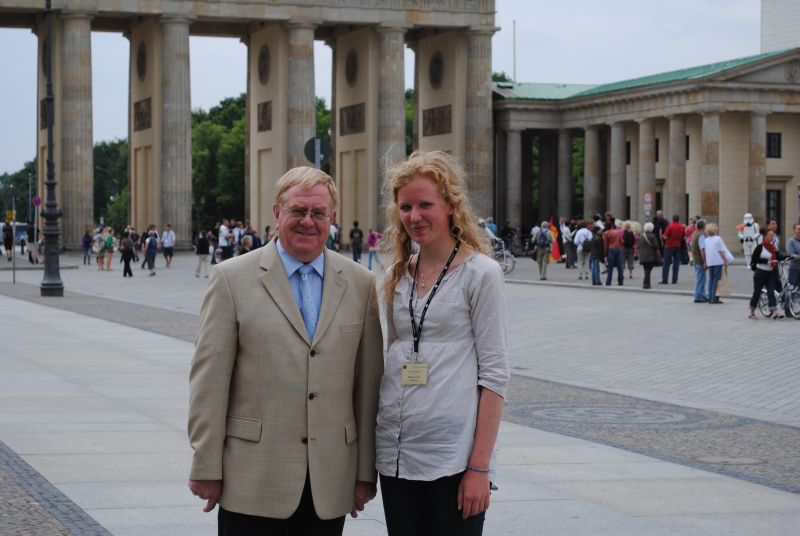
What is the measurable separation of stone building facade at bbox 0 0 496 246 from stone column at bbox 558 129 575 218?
4.00 metres

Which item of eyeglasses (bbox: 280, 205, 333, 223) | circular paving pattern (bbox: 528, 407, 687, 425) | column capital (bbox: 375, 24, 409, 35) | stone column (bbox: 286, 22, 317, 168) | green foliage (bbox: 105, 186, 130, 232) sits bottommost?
green foliage (bbox: 105, 186, 130, 232)

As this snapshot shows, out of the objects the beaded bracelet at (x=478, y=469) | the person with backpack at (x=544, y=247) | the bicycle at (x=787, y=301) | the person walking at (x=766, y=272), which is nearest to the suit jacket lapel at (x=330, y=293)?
the beaded bracelet at (x=478, y=469)

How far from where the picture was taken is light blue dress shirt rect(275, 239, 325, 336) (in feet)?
18.2

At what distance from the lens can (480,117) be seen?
269 feet

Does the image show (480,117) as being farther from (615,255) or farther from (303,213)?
(303,213)

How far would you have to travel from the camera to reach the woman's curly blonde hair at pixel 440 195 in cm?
552

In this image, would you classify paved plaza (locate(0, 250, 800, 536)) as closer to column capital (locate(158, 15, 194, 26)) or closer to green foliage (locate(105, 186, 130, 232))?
column capital (locate(158, 15, 194, 26))

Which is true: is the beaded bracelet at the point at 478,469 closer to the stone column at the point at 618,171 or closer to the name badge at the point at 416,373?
the name badge at the point at 416,373

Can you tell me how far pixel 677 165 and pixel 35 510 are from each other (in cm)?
6606

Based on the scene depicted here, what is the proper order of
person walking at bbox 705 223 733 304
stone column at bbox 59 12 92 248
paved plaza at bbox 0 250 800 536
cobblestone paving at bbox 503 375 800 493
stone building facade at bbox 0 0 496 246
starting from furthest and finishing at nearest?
stone building facade at bbox 0 0 496 246 < stone column at bbox 59 12 92 248 < person walking at bbox 705 223 733 304 < cobblestone paving at bbox 503 375 800 493 < paved plaza at bbox 0 250 800 536

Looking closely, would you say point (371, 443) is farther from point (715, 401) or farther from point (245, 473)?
point (715, 401)

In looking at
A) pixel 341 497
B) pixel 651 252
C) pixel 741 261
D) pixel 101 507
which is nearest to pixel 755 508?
pixel 101 507

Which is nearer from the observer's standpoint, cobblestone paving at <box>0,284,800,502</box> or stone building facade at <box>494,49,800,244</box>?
cobblestone paving at <box>0,284,800,502</box>

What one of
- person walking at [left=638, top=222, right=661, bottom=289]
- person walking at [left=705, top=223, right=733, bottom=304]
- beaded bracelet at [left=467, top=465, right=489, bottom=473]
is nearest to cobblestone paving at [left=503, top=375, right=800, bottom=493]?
beaded bracelet at [left=467, top=465, right=489, bottom=473]
